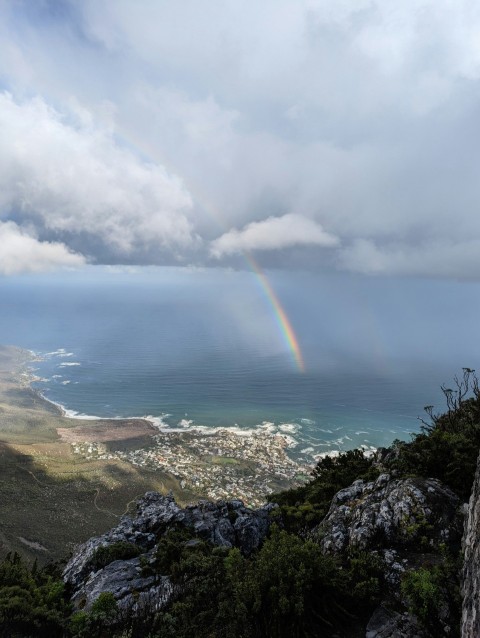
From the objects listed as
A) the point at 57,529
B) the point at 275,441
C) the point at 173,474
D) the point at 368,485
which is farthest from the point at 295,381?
the point at 368,485

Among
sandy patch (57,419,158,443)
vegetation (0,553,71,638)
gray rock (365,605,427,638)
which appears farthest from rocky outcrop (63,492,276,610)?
sandy patch (57,419,158,443)

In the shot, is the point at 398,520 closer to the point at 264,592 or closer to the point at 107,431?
the point at 264,592

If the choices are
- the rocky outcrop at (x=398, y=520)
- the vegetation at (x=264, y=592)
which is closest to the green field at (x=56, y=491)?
the vegetation at (x=264, y=592)

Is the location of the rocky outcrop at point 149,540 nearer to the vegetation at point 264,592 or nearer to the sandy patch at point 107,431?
the vegetation at point 264,592

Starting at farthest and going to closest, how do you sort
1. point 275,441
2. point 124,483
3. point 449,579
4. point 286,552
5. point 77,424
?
point 77,424, point 275,441, point 124,483, point 286,552, point 449,579

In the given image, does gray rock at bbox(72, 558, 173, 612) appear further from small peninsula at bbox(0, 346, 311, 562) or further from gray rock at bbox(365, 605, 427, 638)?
small peninsula at bbox(0, 346, 311, 562)

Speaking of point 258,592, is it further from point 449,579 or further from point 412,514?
point 412,514

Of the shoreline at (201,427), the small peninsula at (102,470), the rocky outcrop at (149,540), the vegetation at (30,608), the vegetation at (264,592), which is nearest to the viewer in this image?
the vegetation at (264,592)
